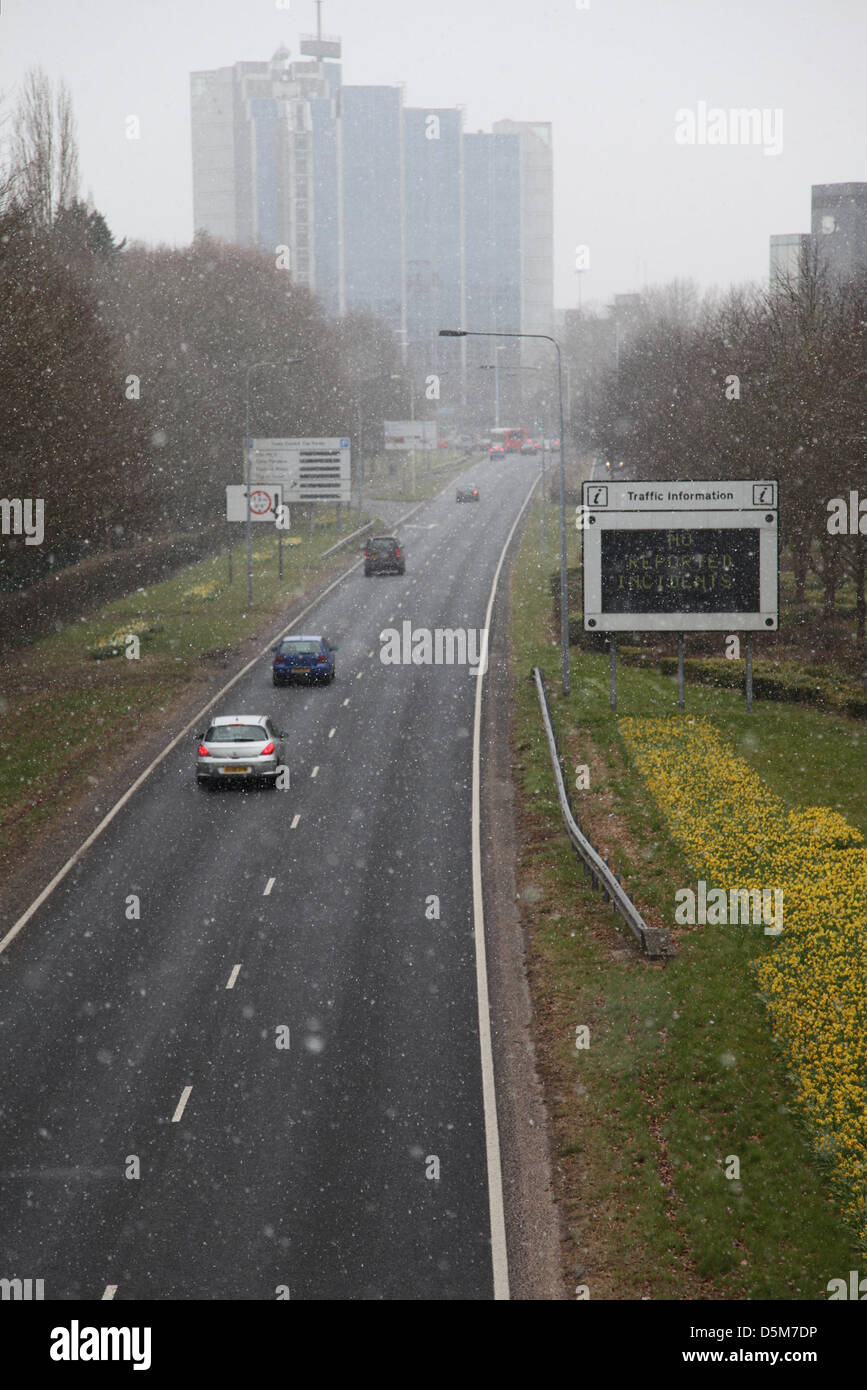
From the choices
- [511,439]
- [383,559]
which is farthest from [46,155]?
[511,439]

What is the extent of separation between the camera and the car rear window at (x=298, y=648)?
39500 millimetres

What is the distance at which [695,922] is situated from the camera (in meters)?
20.5

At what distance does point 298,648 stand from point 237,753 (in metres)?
11.0

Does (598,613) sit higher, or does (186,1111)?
(598,613)

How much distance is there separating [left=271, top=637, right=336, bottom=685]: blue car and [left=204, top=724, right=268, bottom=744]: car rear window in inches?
386

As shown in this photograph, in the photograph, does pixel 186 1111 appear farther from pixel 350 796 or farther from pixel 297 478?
pixel 297 478

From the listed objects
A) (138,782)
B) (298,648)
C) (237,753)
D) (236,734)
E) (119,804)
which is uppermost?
A: (298,648)

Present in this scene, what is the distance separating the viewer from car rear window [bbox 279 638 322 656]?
130ft

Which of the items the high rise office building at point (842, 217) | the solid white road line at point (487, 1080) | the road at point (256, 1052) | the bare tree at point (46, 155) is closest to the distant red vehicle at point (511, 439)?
the high rise office building at point (842, 217)

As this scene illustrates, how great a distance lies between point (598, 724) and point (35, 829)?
13.7 m

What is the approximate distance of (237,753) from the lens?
29.1 m

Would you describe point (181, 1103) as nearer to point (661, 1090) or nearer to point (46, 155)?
point (661, 1090)

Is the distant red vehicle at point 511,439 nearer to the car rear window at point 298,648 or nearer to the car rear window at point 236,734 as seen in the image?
the car rear window at point 298,648
